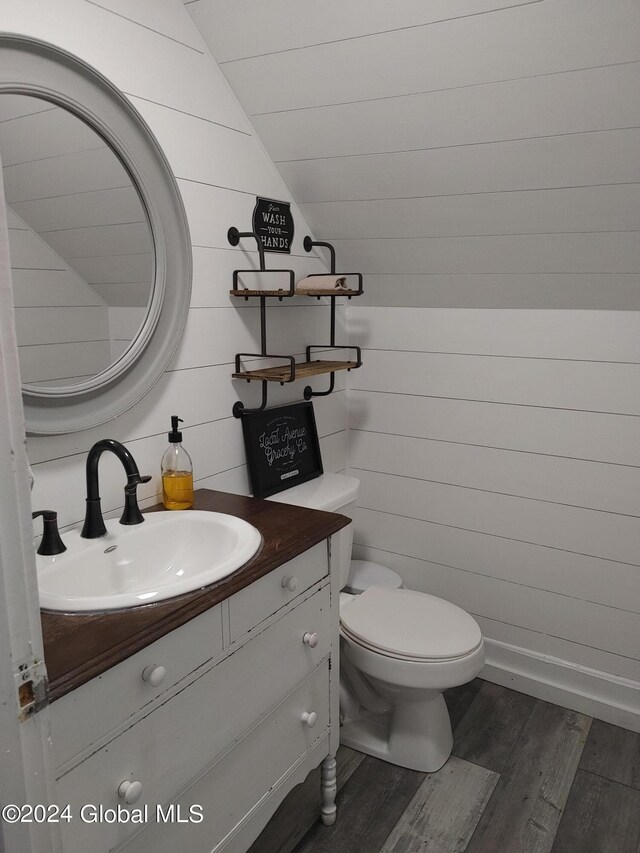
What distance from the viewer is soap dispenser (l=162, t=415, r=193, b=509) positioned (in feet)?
5.60

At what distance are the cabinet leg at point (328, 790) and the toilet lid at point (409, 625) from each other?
12.8 inches

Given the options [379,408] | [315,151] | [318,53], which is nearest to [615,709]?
[379,408]

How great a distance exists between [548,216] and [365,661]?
54.0 inches

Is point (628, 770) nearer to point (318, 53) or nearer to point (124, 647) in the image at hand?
point (124, 647)

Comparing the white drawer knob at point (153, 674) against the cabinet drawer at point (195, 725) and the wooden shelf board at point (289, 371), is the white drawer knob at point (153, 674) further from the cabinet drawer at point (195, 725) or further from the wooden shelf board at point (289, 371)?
the wooden shelf board at point (289, 371)

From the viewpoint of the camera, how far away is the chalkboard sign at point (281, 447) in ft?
6.81

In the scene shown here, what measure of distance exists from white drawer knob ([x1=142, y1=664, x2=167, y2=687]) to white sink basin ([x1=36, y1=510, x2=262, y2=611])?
4.5 inches

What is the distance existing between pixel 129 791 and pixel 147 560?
0.51 meters

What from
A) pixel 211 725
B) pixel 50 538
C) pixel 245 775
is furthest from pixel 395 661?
pixel 50 538

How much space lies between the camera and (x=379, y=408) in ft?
8.41

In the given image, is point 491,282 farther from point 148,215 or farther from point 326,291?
point 148,215

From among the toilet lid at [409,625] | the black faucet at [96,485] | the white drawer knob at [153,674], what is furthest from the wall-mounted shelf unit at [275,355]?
the white drawer knob at [153,674]

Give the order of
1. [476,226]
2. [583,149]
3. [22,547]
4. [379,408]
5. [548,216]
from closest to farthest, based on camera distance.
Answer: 1. [22,547]
2. [583,149]
3. [548,216]
4. [476,226]
5. [379,408]

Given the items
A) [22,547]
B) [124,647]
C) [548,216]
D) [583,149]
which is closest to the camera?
[22,547]
